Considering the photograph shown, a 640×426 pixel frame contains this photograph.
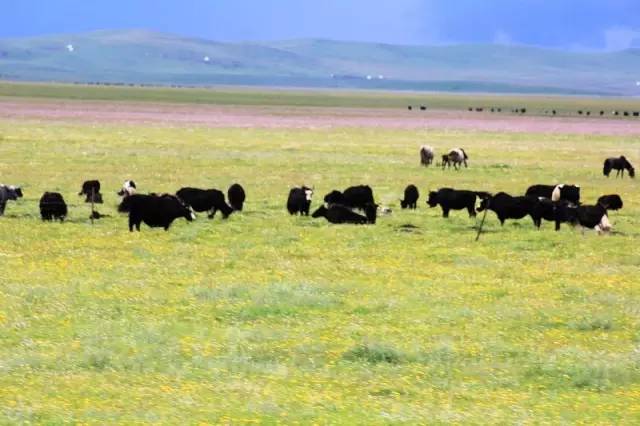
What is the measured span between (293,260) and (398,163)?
90.1 ft

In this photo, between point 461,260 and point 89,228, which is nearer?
point 461,260

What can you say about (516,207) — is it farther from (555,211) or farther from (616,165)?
(616,165)

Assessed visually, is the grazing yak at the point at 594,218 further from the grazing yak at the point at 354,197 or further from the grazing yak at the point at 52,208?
the grazing yak at the point at 52,208

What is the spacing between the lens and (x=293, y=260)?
2072 cm

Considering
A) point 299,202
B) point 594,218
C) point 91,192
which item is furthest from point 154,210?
point 594,218

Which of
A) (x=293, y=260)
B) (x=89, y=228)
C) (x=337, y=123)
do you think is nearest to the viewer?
(x=293, y=260)

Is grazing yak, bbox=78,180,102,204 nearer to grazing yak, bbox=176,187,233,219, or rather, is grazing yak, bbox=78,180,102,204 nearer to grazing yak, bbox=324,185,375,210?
grazing yak, bbox=176,187,233,219

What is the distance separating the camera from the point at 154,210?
24.4m

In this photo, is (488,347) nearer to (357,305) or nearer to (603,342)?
(603,342)

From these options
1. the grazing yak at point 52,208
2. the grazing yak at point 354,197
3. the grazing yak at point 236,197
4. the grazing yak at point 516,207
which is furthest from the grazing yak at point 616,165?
the grazing yak at point 52,208

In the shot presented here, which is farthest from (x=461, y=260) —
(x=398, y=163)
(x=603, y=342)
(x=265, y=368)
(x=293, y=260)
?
(x=398, y=163)

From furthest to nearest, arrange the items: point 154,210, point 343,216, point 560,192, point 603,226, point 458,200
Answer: point 560,192, point 458,200, point 343,216, point 603,226, point 154,210

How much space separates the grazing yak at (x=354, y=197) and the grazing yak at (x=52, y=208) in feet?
20.7

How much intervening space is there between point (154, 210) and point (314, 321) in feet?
32.5
